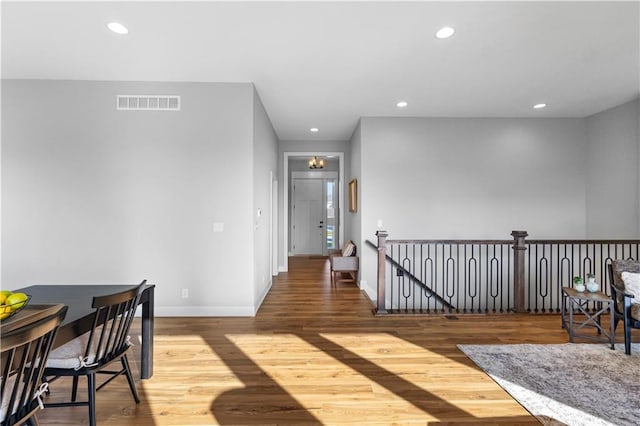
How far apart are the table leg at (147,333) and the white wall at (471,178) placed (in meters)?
3.38

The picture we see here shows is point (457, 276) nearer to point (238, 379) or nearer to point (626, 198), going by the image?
point (626, 198)

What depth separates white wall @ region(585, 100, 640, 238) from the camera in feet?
13.8

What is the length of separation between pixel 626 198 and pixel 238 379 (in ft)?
18.8

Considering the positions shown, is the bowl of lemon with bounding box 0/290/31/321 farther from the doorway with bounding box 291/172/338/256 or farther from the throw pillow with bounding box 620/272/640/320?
the doorway with bounding box 291/172/338/256

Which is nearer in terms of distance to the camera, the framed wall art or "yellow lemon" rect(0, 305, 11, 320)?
"yellow lemon" rect(0, 305, 11, 320)

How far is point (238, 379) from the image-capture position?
2.29 meters

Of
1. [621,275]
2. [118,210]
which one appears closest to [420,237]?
[621,275]

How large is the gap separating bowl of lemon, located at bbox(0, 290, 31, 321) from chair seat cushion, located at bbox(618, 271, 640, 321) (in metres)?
4.49

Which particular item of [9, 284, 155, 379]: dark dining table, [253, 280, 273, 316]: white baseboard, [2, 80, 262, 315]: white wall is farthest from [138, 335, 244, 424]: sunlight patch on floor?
[253, 280, 273, 316]: white baseboard

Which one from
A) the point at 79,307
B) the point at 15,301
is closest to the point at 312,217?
the point at 79,307

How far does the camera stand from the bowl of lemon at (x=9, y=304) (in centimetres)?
140

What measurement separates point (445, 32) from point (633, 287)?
2910mm

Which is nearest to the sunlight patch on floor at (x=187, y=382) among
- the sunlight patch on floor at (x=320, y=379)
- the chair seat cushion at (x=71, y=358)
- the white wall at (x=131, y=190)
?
the sunlight patch on floor at (x=320, y=379)

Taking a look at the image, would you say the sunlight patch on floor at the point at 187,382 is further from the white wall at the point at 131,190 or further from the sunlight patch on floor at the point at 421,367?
the sunlight patch on floor at the point at 421,367
